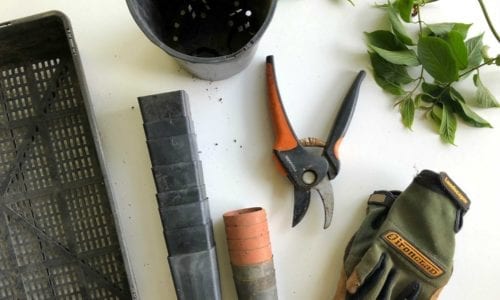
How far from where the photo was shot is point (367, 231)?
27.4 inches

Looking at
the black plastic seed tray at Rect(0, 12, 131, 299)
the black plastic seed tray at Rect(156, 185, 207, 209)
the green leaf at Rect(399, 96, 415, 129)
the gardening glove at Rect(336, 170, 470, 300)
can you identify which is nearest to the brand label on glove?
the gardening glove at Rect(336, 170, 470, 300)

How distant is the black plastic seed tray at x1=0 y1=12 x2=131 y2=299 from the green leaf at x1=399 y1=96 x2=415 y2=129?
19.0 inches

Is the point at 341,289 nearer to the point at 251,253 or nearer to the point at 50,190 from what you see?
the point at 251,253

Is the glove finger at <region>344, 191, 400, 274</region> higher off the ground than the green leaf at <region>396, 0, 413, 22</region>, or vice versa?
the green leaf at <region>396, 0, 413, 22</region>

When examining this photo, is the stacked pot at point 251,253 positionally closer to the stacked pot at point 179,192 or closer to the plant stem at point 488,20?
the stacked pot at point 179,192

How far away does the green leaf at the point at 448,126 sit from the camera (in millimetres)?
715

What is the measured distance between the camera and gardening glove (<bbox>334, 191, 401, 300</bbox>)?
0.69 m

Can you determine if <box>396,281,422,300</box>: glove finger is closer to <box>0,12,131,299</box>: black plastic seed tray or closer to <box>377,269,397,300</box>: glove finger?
<box>377,269,397,300</box>: glove finger

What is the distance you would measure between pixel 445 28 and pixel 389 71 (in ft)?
0.35

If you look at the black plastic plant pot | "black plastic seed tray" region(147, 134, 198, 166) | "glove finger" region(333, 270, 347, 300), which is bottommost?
"glove finger" region(333, 270, 347, 300)

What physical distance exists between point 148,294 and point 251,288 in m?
0.17

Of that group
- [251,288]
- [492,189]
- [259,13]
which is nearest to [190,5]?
[259,13]

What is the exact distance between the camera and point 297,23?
2.41 ft

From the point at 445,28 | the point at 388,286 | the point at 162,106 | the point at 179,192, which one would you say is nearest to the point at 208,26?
the point at 162,106
